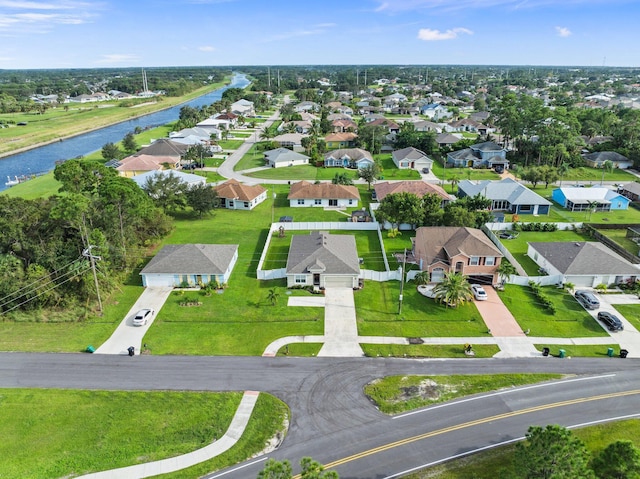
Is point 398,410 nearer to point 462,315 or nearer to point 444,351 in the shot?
point 444,351

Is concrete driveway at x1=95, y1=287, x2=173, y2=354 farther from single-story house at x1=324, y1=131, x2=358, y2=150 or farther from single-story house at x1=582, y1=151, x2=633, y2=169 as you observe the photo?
single-story house at x1=582, y1=151, x2=633, y2=169

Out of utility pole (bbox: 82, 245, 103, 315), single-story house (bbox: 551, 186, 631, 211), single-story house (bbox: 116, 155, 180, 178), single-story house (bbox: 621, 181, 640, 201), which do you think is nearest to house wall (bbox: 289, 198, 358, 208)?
single-story house (bbox: 116, 155, 180, 178)

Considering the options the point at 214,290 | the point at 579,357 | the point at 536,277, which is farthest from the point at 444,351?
the point at 214,290

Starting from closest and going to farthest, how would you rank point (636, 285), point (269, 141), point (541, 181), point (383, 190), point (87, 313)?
point (87, 313)
point (636, 285)
point (383, 190)
point (541, 181)
point (269, 141)

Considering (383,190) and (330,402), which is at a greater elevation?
(383,190)

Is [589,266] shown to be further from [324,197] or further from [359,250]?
[324,197]

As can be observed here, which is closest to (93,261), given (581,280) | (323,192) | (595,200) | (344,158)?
(323,192)
